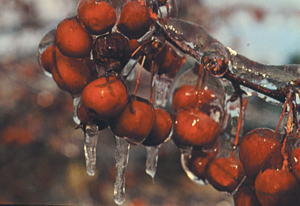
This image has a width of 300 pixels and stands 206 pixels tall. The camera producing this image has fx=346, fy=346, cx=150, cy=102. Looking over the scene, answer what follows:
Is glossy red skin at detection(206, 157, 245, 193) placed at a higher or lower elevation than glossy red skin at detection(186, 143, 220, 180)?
higher

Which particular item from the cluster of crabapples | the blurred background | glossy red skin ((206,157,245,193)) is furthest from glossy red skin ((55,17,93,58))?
the blurred background

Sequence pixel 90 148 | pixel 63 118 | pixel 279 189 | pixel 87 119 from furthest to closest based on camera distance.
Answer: pixel 63 118 < pixel 90 148 < pixel 87 119 < pixel 279 189

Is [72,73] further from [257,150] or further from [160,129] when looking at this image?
[257,150]

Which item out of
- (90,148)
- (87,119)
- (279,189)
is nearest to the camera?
(279,189)

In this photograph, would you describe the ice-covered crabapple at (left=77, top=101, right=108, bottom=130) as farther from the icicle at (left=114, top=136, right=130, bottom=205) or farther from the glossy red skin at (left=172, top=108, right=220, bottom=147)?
the glossy red skin at (left=172, top=108, right=220, bottom=147)

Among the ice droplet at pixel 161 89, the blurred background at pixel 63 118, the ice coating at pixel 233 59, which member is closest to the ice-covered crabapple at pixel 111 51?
the ice coating at pixel 233 59

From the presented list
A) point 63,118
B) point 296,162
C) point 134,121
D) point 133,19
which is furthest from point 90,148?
point 63,118

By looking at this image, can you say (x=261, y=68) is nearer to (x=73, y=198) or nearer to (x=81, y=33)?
(x=81, y=33)
